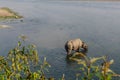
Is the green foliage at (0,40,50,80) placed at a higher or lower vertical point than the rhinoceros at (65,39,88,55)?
higher

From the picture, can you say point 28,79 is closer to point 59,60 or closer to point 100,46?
point 59,60

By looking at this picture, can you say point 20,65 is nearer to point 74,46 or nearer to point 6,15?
point 74,46

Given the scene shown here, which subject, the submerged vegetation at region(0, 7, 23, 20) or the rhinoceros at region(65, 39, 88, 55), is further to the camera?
the submerged vegetation at region(0, 7, 23, 20)

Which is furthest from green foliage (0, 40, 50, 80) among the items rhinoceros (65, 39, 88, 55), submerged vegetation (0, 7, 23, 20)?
submerged vegetation (0, 7, 23, 20)

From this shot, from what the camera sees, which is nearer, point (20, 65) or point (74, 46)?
point (20, 65)

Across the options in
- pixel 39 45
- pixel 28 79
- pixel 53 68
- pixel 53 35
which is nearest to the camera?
pixel 28 79

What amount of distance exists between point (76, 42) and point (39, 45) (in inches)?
168

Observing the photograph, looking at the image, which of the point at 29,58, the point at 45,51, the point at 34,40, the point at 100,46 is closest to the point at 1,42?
the point at 34,40

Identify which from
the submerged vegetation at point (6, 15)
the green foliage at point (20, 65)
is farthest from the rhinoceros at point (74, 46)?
the submerged vegetation at point (6, 15)

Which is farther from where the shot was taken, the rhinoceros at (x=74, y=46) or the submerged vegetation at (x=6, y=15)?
the submerged vegetation at (x=6, y=15)

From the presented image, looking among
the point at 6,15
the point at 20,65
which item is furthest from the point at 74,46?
the point at 6,15

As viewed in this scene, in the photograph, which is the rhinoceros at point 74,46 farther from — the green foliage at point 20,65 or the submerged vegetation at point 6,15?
the submerged vegetation at point 6,15

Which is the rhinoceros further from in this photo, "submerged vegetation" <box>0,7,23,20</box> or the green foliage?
"submerged vegetation" <box>0,7,23,20</box>

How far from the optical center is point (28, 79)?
404cm
